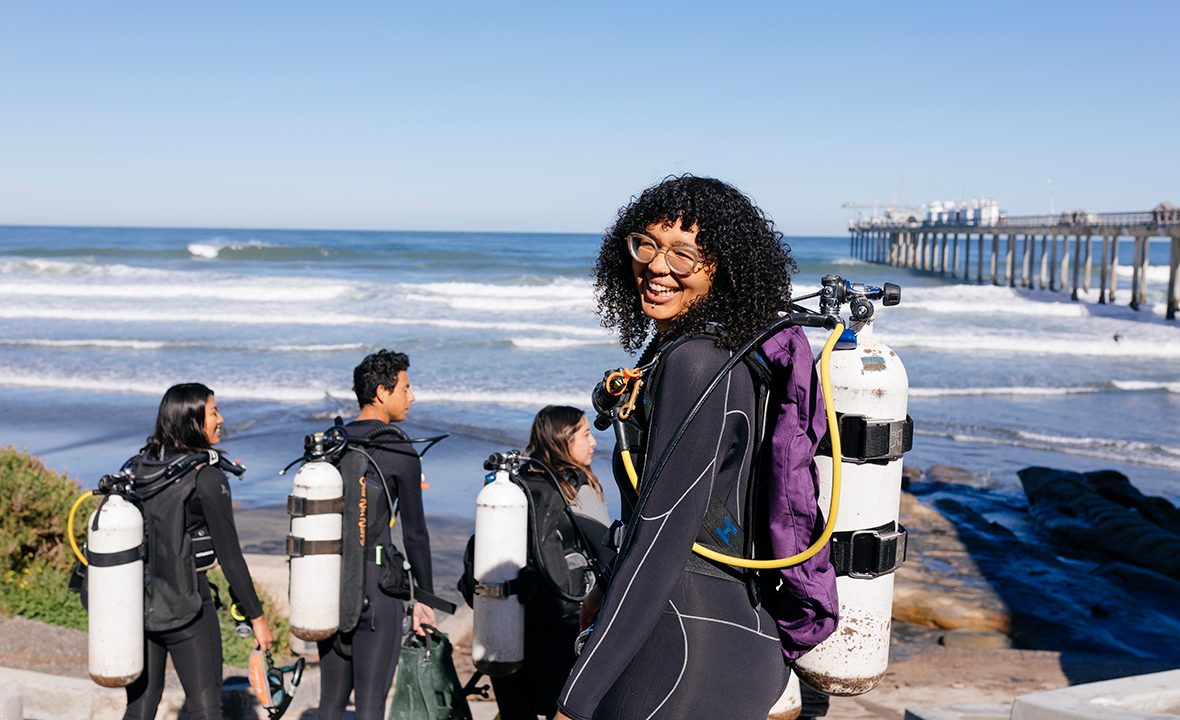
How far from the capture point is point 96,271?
43.9 meters

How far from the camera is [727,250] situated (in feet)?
6.19

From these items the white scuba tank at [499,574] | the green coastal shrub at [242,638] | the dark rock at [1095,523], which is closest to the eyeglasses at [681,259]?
the white scuba tank at [499,574]

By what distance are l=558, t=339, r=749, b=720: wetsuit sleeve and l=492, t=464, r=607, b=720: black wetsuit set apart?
6.17 feet

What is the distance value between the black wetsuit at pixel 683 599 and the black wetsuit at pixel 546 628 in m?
1.77

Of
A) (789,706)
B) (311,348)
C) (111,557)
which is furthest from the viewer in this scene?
(311,348)

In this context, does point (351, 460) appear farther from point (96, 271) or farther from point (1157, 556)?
point (96, 271)

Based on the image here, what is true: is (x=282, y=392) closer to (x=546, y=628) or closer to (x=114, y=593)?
(x=114, y=593)

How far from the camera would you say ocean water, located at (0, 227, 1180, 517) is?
1265 cm

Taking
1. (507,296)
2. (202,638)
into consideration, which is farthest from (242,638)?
(507,296)

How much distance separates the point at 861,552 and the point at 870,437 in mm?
276

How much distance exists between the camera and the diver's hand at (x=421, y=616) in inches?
153

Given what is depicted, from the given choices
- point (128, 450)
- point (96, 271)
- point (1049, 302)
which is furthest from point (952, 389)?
point (96, 271)

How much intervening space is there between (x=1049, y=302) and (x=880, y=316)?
12.7 m

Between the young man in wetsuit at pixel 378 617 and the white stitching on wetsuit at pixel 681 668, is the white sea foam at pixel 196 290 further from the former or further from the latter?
the white stitching on wetsuit at pixel 681 668
